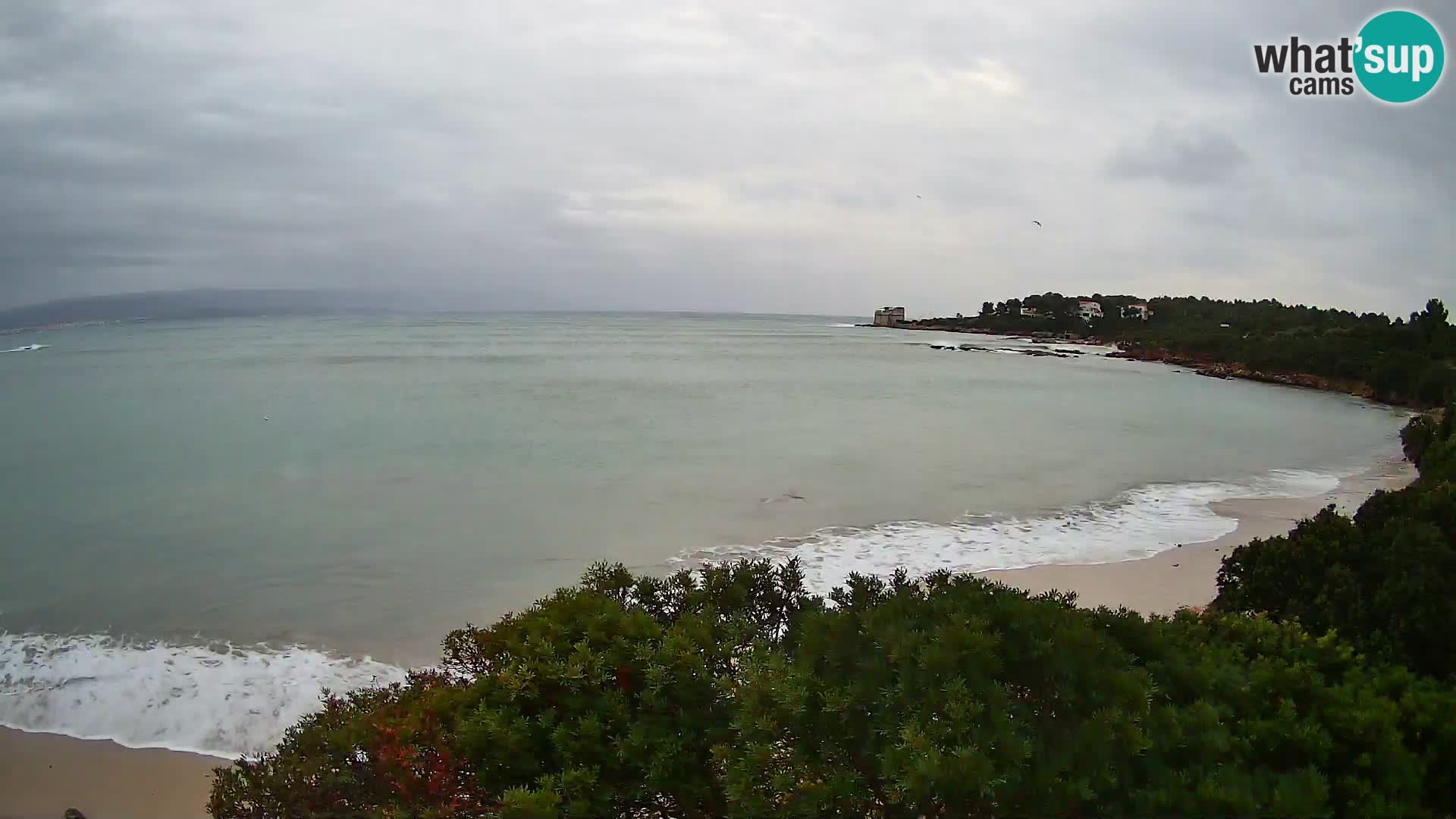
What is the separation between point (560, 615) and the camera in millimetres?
4012

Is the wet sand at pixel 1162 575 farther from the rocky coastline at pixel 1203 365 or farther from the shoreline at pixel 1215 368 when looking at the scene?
the rocky coastline at pixel 1203 365

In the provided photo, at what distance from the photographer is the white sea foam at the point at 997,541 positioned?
1076 centimetres

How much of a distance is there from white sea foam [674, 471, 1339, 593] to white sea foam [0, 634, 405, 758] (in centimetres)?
494

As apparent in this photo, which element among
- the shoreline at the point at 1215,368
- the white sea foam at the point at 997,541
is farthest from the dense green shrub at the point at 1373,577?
the shoreline at the point at 1215,368

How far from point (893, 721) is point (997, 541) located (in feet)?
31.2

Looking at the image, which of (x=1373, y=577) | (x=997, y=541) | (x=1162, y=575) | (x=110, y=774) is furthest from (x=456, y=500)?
(x=1373, y=577)

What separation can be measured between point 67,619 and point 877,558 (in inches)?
375

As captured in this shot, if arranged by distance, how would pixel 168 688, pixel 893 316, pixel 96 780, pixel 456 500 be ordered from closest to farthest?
1. pixel 96 780
2. pixel 168 688
3. pixel 456 500
4. pixel 893 316

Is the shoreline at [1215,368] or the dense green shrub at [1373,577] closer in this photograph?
the dense green shrub at [1373,577]

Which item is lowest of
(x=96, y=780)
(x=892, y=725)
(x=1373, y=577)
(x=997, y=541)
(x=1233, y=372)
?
(x=96, y=780)

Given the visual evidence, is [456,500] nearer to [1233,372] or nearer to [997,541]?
[997,541]

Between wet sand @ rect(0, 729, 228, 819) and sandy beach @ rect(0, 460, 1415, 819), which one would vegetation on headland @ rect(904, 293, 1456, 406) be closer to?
sandy beach @ rect(0, 460, 1415, 819)

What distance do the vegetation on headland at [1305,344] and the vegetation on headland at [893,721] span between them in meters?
22.7

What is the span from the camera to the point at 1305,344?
4722 centimetres
